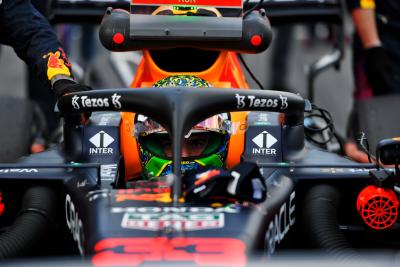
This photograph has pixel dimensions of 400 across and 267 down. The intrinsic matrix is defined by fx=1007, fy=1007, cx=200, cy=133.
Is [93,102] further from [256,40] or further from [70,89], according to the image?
[256,40]

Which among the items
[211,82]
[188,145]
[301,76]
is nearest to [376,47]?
[211,82]

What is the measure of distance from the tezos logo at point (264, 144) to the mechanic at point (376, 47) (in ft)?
9.71

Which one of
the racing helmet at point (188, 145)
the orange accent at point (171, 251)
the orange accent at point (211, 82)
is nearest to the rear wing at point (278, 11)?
the orange accent at point (211, 82)

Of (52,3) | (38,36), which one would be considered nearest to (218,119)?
(38,36)

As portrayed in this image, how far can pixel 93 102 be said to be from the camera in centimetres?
406

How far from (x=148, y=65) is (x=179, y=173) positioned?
1.62 metres

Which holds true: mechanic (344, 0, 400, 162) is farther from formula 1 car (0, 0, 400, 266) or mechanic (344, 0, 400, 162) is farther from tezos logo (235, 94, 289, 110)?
tezos logo (235, 94, 289, 110)

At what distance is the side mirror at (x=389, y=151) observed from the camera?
409 cm

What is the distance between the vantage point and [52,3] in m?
6.68

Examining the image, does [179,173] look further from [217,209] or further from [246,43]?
[246,43]

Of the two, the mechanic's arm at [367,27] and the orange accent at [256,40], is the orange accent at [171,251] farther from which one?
the mechanic's arm at [367,27]

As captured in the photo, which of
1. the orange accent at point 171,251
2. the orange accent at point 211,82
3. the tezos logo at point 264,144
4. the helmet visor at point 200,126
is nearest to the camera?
the orange accent at point 171,251

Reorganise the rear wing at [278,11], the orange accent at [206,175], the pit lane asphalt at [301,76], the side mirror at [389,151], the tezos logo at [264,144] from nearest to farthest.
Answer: the orange accent at [206,175] < the side mirror at [389,151] < the tezos logo at [264,144] < the rear wing at [278,11] < the pit lane asphalt at [301,76]

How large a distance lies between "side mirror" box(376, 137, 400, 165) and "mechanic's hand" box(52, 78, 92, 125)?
144 cm
